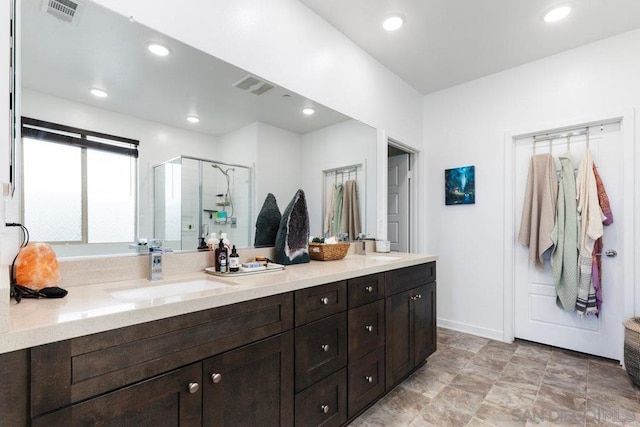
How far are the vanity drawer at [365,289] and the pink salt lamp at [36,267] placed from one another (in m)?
1.30

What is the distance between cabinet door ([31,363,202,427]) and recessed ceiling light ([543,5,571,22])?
317 centimetres

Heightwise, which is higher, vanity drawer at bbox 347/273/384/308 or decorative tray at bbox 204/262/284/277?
decorative tray at bbox 204/262/284/277

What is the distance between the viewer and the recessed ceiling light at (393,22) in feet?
7.82

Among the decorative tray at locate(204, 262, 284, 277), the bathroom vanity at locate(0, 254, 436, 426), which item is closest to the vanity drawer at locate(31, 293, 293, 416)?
the bathroom vanity at locate(0, 254, 436, 426)

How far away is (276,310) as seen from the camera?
4.47 ft

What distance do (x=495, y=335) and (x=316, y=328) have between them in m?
2.52

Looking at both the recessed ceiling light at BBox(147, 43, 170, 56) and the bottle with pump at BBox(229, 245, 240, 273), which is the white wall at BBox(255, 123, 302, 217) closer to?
the bottle with pump at BBox(229, 245, 240, 273)

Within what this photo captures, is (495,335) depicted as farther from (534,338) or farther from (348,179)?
(348,179)

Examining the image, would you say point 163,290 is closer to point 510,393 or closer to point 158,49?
point 158,49

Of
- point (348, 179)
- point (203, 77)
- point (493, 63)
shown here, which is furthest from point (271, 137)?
point (493, 63)

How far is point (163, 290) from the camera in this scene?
4.61 ft

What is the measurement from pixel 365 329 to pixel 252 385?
0.82m

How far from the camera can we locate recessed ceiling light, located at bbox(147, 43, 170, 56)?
1.51m

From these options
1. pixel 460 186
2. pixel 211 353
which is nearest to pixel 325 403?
pixel 211 353
